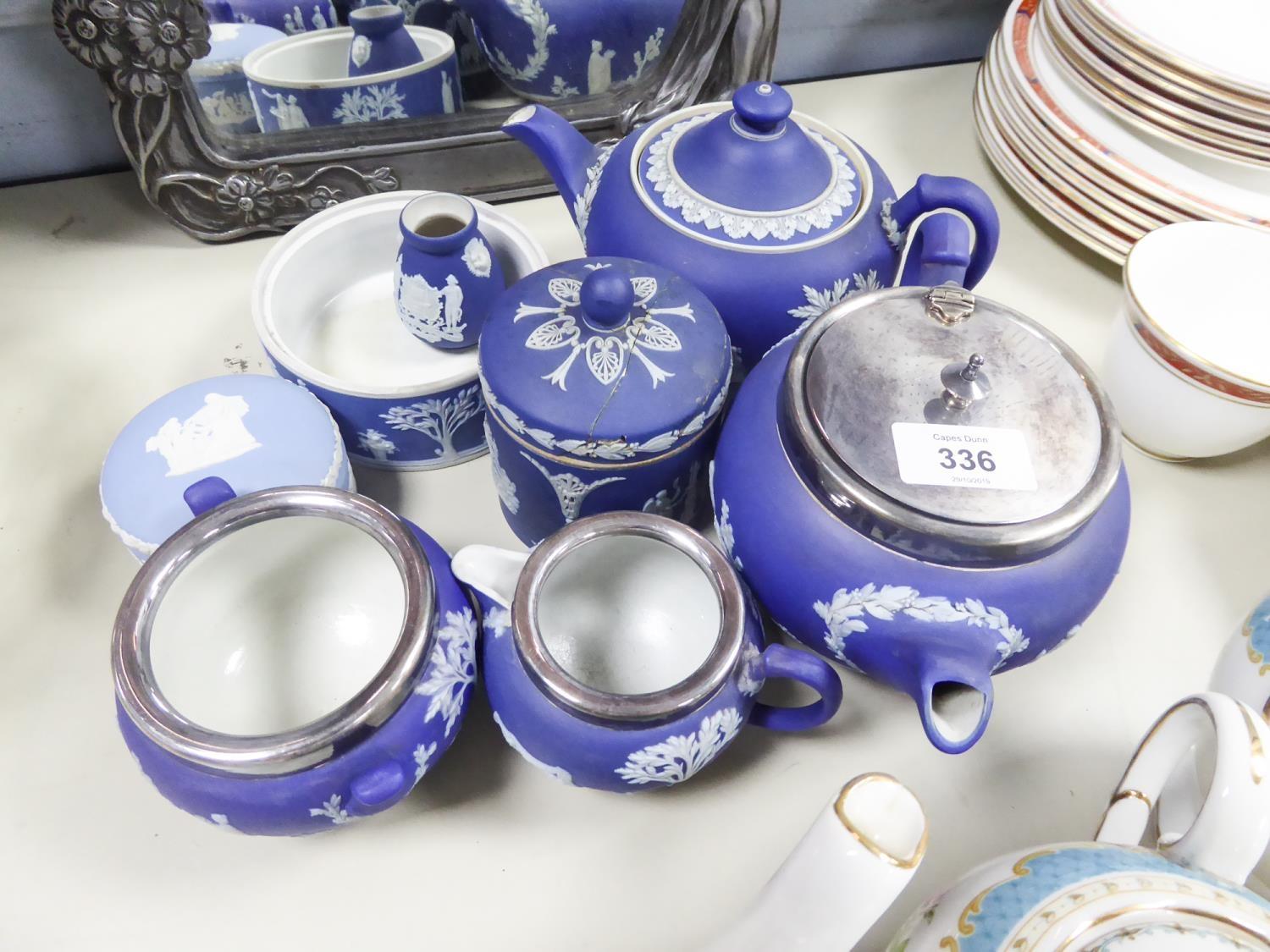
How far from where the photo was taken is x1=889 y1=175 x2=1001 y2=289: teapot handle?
66 centimetres

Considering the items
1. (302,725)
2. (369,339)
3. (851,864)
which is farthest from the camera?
(369,339)

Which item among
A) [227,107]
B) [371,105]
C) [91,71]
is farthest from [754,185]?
[91,71]

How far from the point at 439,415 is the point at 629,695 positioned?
1.07 ft

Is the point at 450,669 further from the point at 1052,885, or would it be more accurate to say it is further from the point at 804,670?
the point at 1052,885

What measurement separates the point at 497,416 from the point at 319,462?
160 mm

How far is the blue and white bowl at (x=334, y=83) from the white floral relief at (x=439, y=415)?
14.9 inches

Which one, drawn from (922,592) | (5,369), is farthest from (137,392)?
(922,592)

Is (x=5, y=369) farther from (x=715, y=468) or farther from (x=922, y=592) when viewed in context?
(x=922, y=592)

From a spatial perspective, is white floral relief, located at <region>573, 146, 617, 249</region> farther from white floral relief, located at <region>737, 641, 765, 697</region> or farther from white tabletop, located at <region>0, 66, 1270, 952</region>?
white floral relief, located at <region>737, 641, 765, 697</region>

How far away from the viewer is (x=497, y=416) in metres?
0.62

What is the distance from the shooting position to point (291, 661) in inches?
25.5

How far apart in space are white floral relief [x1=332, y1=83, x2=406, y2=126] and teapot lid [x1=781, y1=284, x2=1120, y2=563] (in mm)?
572

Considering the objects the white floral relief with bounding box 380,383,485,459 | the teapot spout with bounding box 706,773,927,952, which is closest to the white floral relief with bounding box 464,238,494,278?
the white floral relief with bounding box 380,383,485,459

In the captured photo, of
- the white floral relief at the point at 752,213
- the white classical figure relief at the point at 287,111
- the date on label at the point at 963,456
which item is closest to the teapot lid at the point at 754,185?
the white floral relief at the point at 752,213
